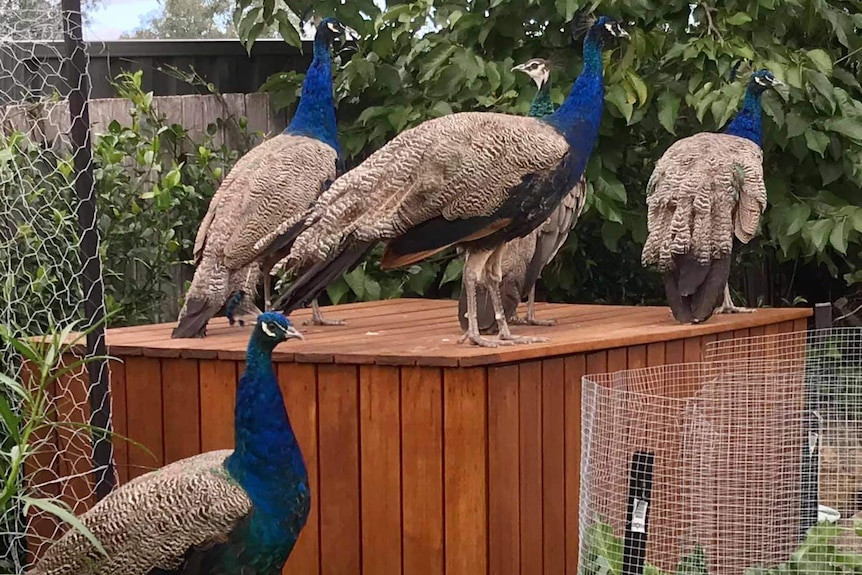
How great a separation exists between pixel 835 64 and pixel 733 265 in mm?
1087

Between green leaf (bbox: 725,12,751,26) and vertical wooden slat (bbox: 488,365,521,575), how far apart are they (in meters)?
2.64

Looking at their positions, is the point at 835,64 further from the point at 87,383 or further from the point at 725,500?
the point at 87,383

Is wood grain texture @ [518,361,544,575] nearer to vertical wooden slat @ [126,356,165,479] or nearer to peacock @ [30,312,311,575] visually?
peacock @ [30,312,311,575]

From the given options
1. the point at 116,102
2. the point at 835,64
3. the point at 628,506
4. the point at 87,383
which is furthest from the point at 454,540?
the point at 835,64

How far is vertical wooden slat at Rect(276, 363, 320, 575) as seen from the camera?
4.31 metres

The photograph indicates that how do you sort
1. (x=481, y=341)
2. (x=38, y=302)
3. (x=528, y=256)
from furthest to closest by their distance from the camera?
1. (x=528, y=256)
2. (x=38, y=302)
3. (x=481, y=341)

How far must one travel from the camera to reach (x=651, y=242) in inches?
205

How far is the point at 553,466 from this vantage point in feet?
14.2

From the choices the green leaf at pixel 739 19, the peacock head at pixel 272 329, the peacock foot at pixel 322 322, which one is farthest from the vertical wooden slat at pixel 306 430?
the green leaf at pixel 739 19

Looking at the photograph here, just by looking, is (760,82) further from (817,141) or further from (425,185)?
(425,185)

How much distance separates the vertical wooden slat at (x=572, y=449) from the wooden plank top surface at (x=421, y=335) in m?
0.06

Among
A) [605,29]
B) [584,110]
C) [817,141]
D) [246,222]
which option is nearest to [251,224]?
[246,222]

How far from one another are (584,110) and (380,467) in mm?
1386

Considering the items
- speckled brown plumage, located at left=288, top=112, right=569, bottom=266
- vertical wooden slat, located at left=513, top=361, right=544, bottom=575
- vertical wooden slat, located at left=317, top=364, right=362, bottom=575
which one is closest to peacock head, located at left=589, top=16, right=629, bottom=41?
speckled brown plumage, located at left=288, top=112, right=569, bottom=266
